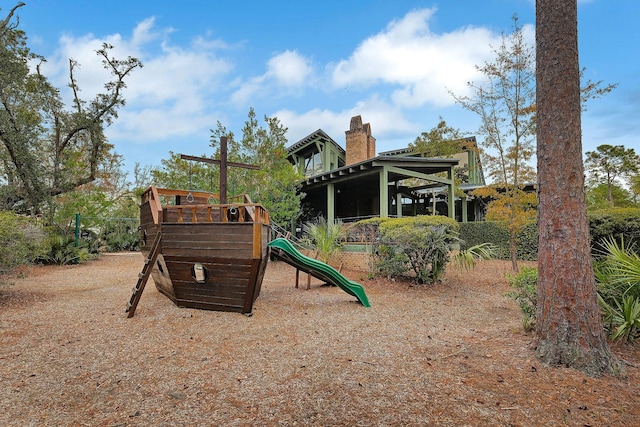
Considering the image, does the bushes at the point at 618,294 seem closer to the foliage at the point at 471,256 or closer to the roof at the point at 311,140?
the foliage at the point at 471,256

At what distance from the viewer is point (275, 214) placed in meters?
12.6

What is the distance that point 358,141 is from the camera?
20219 millimetres

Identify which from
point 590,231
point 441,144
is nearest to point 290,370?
point 590,231

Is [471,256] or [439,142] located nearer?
[471,256]

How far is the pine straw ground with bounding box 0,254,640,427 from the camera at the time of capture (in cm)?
259

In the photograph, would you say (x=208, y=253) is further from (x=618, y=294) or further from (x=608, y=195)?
(x=608, y=195)

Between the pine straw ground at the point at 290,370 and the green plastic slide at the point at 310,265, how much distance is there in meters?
0.37

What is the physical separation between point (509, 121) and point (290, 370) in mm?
9930

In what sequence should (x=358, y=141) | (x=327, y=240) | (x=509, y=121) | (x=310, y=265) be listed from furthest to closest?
(x=358, y=141) → (x=327, y=240) → (x=509, y=121) → (x=310, y=265)

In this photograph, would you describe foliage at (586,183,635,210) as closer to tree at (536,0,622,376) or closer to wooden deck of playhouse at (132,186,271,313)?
tree at (536,0,622,376)

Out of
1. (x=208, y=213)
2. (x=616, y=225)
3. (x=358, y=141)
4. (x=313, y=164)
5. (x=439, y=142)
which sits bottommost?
(x=616, y=225)

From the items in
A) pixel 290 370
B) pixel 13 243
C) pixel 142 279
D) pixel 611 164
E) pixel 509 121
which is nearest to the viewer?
pixel 290 370

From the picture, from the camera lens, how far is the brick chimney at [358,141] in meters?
20.2

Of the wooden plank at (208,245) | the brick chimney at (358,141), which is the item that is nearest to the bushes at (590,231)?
the wooden plank at (208,245)
